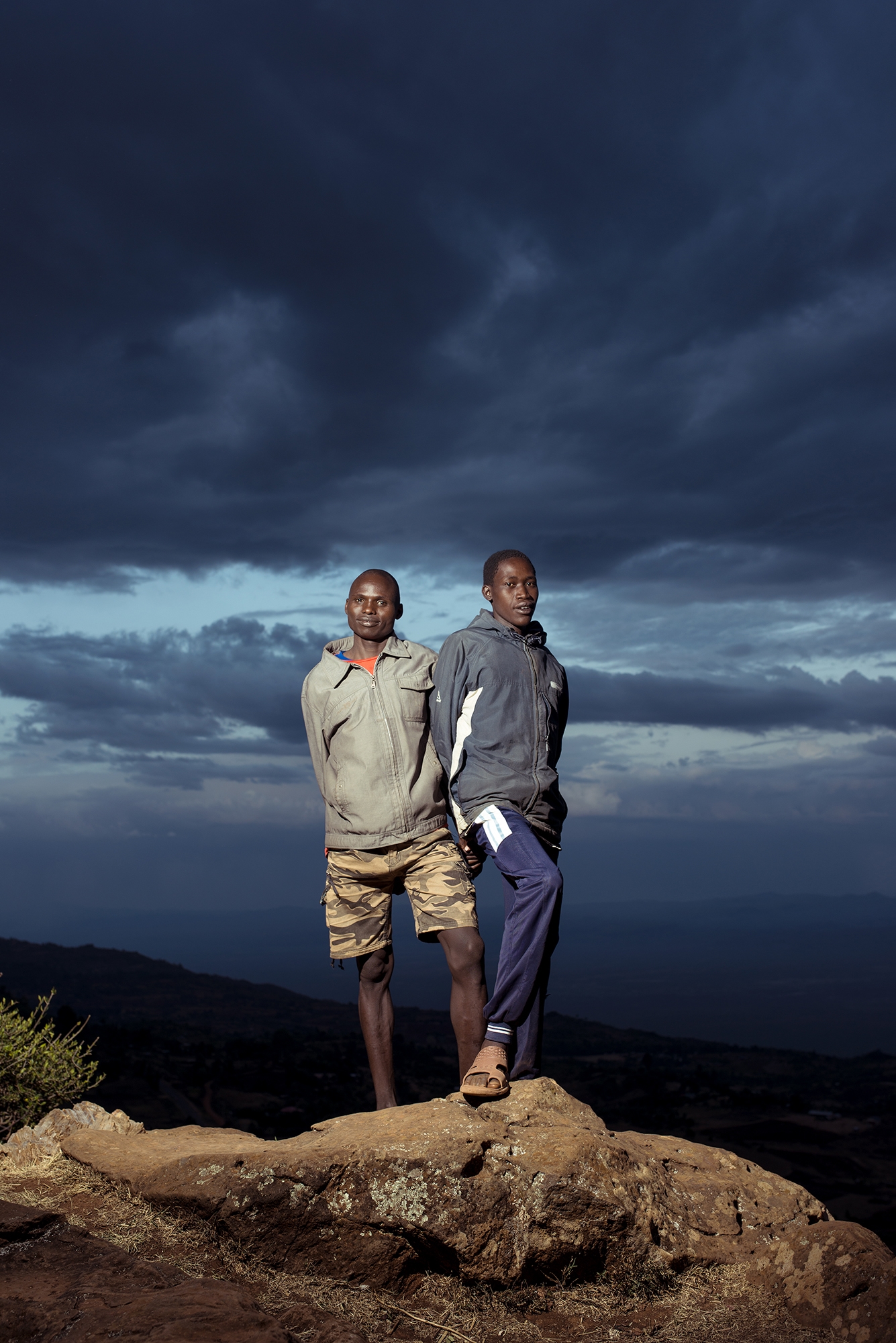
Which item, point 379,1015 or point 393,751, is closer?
point 393,751

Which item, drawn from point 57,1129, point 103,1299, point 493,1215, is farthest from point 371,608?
point 57,1129

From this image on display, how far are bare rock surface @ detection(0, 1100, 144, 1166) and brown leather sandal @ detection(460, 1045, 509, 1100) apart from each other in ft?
9.00

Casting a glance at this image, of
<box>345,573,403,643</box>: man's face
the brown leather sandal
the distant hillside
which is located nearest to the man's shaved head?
<box>345,573,403,643</box>: man's face

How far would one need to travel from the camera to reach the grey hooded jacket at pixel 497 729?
19.7 ft

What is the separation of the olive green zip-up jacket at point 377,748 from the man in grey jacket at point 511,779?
243 mm

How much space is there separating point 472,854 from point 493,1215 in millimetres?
2042

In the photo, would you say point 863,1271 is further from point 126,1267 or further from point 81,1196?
point 81,1196

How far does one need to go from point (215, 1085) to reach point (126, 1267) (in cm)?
2415

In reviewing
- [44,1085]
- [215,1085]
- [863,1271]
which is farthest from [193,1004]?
[863,1271]

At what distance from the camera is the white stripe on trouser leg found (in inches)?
230

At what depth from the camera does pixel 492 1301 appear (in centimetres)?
518

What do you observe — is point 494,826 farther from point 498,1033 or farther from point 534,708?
point 498,1033

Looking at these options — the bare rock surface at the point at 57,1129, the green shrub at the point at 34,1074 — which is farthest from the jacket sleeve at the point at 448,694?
the green shrub at the point at 34,1074

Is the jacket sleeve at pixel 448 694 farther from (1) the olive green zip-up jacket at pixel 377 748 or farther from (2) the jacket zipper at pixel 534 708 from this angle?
(2) the jacket zipper at pixel 534 708
